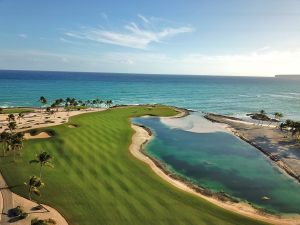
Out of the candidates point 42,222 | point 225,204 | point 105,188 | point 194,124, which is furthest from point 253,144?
point 42,222

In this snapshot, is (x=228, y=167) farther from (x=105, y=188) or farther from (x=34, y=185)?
(x=34, y=185)

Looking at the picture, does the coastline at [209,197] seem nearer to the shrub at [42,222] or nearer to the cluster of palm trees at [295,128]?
the shrub at [42,222]

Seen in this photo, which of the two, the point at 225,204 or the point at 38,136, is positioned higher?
the point at 38,136

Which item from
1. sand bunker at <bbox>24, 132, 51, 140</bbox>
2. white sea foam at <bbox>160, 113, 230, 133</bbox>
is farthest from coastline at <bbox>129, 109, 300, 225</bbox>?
white sea foam at <bbox>160, 113, 230, 133</bbox>

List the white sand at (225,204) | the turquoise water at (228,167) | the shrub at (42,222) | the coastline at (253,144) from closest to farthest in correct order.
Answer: the shrub at (42,222), the white sand at (225,204), the turquoise water at (228,167), the coastline at (253,144)

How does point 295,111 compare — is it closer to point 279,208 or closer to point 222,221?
point 279,208

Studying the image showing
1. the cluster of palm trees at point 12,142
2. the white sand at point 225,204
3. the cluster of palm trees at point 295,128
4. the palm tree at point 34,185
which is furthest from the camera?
the cluster of palm trees at point 295,128

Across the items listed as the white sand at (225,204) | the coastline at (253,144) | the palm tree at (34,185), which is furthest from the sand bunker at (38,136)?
the coastline at (253,144)
